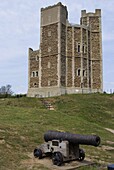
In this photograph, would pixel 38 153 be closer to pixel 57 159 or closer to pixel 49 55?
pixel 57 159

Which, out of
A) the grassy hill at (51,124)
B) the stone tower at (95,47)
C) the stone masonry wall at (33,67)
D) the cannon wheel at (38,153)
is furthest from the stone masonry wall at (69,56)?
the cannon wheel at (38,153)

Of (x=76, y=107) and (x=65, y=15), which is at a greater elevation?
(x=65, y=15)

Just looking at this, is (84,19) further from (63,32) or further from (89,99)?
(89,99)

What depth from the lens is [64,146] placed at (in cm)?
1143

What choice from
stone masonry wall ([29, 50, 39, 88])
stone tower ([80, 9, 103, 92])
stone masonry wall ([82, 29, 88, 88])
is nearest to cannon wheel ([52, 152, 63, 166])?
stone masonry wall ([29, 50, 39, 88])

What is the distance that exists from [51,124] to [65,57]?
28.7 metres

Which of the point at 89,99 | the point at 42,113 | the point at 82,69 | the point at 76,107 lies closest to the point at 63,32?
the point at 82,69

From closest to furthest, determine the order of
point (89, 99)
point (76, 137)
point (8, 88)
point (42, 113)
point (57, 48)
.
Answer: point (76, 137)
point (42, 113)
point (89, 99)
point (57, 48)
point (8, 88)

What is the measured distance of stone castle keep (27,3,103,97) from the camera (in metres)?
48.8

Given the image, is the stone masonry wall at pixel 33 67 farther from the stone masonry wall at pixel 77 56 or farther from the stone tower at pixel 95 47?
the stone tower at pixel 95 47

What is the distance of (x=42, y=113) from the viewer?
87.9 feet

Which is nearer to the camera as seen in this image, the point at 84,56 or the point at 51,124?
the point at 51,124

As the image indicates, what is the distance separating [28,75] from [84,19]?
1398 cm

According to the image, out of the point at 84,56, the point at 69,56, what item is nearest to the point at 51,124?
the point at 69,56
